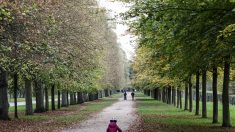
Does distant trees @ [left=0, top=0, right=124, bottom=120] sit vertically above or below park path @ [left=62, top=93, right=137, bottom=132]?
above

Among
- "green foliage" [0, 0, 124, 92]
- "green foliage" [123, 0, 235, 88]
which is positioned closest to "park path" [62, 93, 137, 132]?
"green foliage" [0, 0, 124, 92]

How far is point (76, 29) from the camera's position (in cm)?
3127

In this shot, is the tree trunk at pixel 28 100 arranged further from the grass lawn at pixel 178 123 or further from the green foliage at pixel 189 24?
the green foliage at pixel 189 24

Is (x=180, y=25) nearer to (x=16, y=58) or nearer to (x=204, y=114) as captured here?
(x=16, y=58)

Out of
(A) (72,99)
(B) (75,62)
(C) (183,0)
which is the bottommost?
(A) (72,99)

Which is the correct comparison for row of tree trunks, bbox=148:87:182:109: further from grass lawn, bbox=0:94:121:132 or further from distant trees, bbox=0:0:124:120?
grass lawn, bbox=0:94:121:132

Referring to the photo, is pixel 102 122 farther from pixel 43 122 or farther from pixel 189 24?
pixel 189 24

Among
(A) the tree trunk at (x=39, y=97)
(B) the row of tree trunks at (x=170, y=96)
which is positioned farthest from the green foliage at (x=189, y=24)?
(B) the row of tree trunks at (x=170, y=96)

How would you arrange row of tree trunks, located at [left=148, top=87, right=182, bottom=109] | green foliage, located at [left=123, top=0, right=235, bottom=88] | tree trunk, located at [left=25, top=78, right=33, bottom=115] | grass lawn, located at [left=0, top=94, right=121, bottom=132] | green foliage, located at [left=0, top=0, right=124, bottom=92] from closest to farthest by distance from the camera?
green foliage, located at [left=123, top=0, right=235, bottom=88]
green foliage, located at [left=0, top=0, right=124, bottom=92]
grass lawn, located at [left=0, top=94, right=121, bottom=132]
tree trunk, located at [left=25, top=78, right=33, bottom=115]
row of tree trunks, located at [left=148, top=87, right=182, bottom=109]

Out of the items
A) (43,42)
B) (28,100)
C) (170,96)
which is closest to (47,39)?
(43,42)

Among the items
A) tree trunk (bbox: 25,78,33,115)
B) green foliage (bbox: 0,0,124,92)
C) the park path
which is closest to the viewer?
green foliage (bbox: 0,0,124,92)

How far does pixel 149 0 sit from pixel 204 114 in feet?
54.8

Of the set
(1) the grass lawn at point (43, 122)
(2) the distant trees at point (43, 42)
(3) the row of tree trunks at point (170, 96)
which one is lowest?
(3) the row of tree trunks at point (170, 96)

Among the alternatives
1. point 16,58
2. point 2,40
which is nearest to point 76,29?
point 16,58
